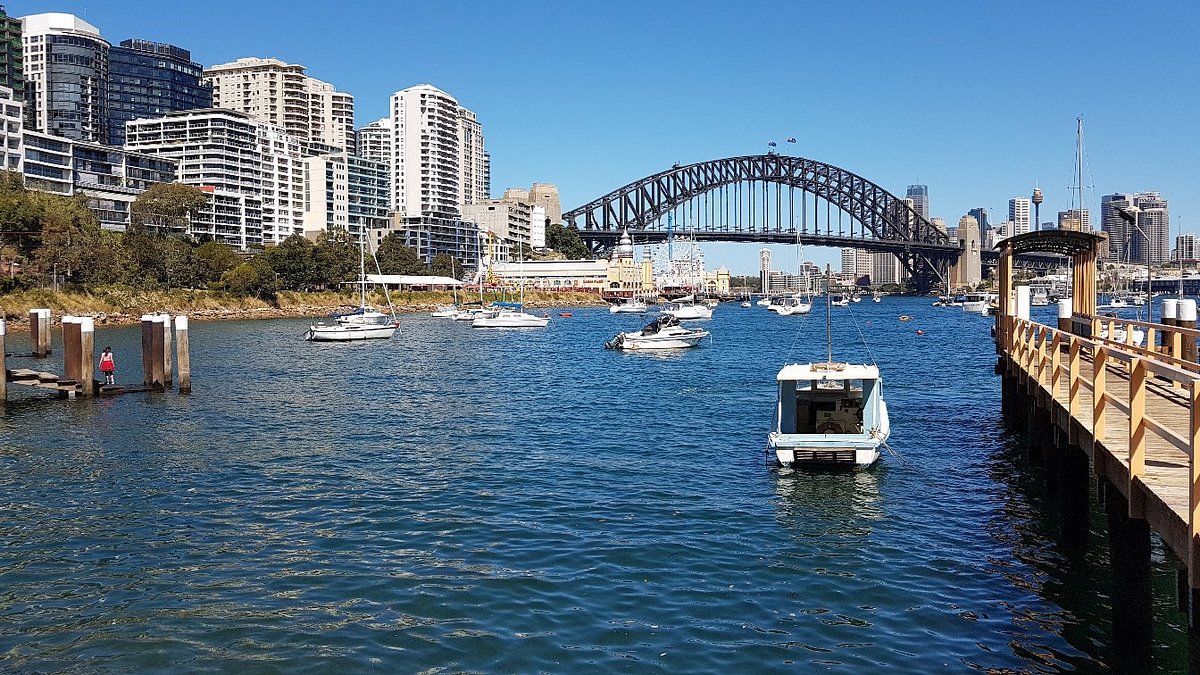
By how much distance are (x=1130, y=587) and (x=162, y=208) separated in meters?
153

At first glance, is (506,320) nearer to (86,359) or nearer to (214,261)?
(214,261)

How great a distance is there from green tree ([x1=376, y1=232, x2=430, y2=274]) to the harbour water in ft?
485

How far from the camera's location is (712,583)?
647 inches

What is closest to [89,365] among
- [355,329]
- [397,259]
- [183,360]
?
[183,360]

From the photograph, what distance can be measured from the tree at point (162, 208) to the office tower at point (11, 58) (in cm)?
6504

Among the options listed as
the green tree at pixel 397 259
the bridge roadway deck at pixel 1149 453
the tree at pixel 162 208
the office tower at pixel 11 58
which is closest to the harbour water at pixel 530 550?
the bridge roadway deck at pixel 1149 453

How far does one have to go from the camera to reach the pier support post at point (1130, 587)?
1242 centimetres

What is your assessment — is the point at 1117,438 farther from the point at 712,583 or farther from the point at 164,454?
the point at 164,454

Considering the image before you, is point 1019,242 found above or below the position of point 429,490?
above

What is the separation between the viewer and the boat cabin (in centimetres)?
2605

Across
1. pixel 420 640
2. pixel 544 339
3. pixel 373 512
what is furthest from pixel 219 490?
pixel 544 339

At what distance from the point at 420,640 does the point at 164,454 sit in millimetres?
17979

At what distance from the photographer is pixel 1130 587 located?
41.3 ft

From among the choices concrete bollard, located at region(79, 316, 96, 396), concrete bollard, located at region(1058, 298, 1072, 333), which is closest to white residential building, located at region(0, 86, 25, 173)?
concrete bollard, located at region(79, 316, 96, 396)
